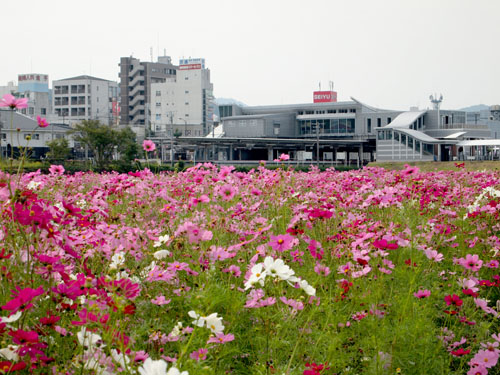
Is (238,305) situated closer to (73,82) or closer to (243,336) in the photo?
(243,336)

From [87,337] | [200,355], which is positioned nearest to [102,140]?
[200,355]

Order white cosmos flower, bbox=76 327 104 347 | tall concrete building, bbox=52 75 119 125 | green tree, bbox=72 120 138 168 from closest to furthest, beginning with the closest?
1. white cosmos flower, bbox=76 327 104 347
2. green tree, bbox=72 120 138 168
3. tall concrete building, bbox=52 75 119 125

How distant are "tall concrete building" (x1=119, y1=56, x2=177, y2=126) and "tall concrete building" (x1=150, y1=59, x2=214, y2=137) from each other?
2926mm

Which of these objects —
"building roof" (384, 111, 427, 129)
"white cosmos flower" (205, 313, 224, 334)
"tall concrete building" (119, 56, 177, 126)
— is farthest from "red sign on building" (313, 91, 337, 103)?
"white cosmos flower" (205, 313, 224, 334)

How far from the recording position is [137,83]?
8512 cm

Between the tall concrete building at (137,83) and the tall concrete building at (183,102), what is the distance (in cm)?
293

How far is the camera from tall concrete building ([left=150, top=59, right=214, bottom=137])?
3162 inches

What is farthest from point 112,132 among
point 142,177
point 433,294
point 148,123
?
point 148,123

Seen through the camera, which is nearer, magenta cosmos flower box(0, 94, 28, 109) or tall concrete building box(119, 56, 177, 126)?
magenta cosmos flower box(0, 94, 28, 109)

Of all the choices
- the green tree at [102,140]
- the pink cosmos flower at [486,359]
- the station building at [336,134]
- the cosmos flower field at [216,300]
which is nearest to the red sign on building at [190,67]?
the station building at [336,134]

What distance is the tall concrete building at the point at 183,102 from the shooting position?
80312 millimetres

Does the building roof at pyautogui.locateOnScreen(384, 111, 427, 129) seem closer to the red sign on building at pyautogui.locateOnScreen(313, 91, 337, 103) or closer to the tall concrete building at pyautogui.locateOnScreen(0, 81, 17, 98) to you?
the red sign on building at pyautogui.locateOnScreen(313, 91, 337, 103)

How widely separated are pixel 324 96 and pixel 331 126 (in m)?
21.1

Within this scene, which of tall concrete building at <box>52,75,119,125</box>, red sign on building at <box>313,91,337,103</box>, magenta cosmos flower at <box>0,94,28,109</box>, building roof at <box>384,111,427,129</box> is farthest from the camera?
red sign on building at <box>313,91,337,103</box>
